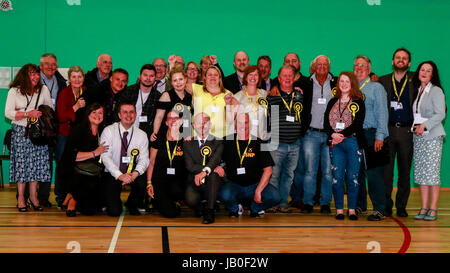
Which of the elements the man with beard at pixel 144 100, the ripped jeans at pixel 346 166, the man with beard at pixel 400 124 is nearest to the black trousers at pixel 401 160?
the man with beard at pixel 400 124

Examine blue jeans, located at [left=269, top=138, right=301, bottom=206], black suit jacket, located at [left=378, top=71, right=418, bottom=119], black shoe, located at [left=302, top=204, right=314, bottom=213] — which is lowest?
black shoe, located at [left=302, top=204, right=314, bottom=213]

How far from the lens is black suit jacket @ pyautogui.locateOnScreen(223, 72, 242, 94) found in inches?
231

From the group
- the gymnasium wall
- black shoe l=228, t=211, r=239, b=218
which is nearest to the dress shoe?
black shoe l=228, t=211, r=239, b=218

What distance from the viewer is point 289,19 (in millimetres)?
8156

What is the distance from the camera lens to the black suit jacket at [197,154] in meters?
5.24

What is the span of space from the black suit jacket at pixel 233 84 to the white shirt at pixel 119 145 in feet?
3.64

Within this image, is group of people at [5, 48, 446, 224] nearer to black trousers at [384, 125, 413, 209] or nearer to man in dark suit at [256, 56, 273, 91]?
black trousers at [384, 125, 413, 209]

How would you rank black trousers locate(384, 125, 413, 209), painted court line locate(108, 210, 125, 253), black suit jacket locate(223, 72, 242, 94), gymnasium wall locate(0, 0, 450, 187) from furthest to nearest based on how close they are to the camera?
gymnasium wall locate(0, 0, 450, 187) → black suit jacket locate(223, 72, 242, 94) → black trousers locate(384, 125, 413, 209) → painted court line locate(108, 210, 125, 253)

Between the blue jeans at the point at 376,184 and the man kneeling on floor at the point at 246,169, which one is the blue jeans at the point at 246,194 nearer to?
the man kneeling on floor at the point at 246,169

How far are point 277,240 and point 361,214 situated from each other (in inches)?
66.9

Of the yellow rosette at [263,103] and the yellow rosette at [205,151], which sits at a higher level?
the yellow rosette at [263,103]

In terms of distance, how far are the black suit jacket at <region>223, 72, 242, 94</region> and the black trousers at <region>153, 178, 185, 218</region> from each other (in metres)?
1.19
